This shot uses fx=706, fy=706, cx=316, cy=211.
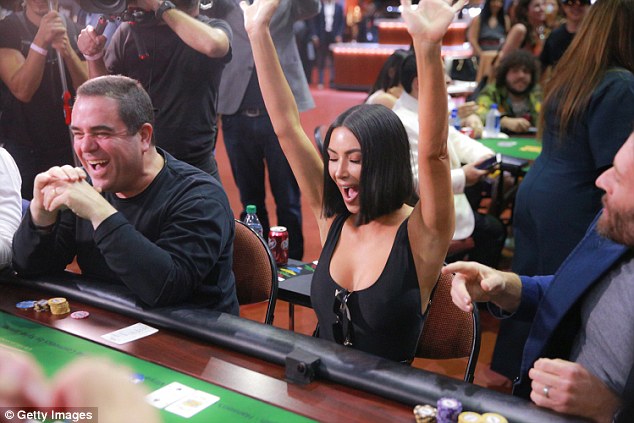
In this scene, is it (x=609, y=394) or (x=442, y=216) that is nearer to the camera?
(x=609, y=394)

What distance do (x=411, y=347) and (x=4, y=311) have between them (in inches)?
39.4

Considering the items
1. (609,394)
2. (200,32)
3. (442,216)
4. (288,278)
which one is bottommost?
(288,278)

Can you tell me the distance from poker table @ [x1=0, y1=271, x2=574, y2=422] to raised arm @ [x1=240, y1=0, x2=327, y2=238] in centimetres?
57

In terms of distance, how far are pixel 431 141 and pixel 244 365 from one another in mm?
613

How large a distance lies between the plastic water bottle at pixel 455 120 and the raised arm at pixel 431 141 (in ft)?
10.1

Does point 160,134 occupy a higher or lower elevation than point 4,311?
higher

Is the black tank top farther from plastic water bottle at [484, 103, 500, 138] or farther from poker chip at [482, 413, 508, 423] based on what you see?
plastic water bottle at [484, 103, 500, 138]

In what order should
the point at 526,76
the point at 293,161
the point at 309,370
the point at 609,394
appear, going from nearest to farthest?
the point at 609,394, the point at 309,370, the point at 293,161, the point at 526,76

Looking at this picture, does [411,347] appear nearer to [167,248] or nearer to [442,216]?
[442,216]

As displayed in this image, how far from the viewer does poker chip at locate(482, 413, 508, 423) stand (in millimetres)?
1138

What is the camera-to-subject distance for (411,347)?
5.87 feet

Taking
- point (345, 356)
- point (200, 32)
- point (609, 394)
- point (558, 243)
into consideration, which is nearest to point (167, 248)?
point (345, 356)

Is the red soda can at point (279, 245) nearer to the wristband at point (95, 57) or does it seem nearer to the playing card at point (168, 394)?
the wristband at point (95, 57)

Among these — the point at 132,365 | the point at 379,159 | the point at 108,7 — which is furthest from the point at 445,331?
the point at 108,7
